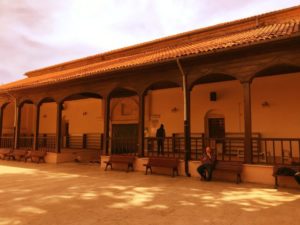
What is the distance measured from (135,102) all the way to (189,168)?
7.06 metres

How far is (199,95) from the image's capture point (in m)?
12.6

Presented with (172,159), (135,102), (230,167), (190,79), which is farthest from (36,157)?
(230,167)

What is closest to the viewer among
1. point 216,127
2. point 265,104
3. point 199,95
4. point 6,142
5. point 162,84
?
point 265,104

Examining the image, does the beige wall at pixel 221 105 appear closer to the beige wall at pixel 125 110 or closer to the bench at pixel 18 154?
the beige wall at pixel 125 110

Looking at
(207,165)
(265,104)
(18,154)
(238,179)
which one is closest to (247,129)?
(238,179)

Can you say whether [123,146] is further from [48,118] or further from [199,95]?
[48,118]

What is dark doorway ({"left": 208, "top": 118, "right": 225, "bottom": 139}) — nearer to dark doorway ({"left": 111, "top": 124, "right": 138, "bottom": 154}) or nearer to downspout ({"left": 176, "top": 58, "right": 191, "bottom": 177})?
downspout ({"left": 176, "top": 58, "right": 191, "bottom": 177})

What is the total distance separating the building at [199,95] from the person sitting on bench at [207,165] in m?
0.63

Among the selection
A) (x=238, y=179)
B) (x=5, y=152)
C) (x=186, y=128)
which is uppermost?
(x=186, y=128)

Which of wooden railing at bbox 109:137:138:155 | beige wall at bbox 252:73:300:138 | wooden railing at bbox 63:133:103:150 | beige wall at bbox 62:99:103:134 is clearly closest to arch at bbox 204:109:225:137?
beige wall at bbox 252:73:300:138

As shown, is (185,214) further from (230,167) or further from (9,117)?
(9,117)

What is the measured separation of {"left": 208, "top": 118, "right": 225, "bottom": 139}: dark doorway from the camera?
12164mm

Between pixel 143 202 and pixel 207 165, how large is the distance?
3171 mm

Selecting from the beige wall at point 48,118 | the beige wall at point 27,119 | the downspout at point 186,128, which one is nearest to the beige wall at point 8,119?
the beige wall at point 27,119
